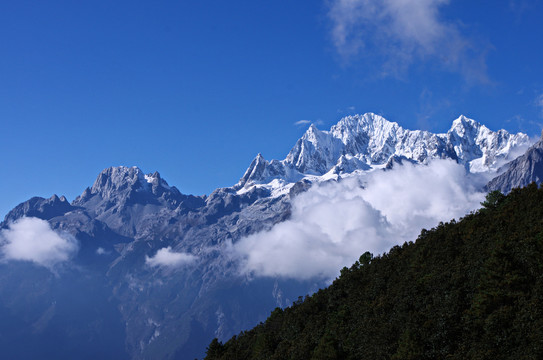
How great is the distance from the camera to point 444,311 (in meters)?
90.6

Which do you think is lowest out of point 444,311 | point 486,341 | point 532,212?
point 486,341

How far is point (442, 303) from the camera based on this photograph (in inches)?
3669

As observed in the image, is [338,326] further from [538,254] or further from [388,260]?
[538,254]

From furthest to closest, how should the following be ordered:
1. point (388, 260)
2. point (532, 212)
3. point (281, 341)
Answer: point (388, 260) < point (281, 341) < point (532, 212)

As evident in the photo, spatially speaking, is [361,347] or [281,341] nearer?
[361,347]

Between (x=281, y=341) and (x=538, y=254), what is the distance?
2401 inches

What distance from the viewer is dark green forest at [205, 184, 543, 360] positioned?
80.2 meters

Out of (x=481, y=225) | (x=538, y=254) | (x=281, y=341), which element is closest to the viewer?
(x=538, y=254)

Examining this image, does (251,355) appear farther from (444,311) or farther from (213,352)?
(444,311)

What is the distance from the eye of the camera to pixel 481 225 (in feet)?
392

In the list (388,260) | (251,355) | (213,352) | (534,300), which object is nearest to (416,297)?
(534,300)

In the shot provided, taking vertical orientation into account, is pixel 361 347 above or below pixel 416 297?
below

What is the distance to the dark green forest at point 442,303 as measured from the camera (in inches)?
3159

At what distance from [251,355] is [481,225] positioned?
199ft
